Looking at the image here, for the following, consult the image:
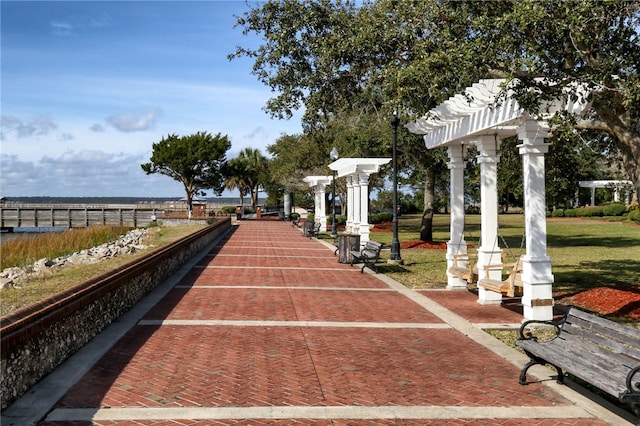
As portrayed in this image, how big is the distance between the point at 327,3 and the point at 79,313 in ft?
28.5

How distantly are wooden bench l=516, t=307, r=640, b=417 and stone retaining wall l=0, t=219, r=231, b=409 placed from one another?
16.8ft

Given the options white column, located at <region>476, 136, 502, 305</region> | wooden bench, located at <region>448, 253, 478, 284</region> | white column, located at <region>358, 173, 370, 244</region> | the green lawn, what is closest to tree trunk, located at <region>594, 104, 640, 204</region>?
the green lawn

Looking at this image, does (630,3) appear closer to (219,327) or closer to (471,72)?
(471,72)

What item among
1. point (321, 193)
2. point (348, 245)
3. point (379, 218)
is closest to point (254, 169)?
point (379, 218)

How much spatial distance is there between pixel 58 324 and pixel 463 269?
8710 mm

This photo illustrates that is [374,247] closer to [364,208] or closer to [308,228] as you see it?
[364,208]

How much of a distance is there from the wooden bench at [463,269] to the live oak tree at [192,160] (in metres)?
57.2

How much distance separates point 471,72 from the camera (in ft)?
28.0

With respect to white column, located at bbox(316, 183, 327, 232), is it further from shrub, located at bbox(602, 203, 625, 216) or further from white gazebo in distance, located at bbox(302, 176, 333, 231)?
shrub, located at bbox(602, 203, 625, 216)

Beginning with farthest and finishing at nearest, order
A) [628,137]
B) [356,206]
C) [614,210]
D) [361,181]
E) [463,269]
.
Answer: [614,210] → [356,206] → [361,181] → [463,269] → [628,137]

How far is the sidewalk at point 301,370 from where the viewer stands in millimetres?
5402

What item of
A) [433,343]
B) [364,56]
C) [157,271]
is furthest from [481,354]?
[157,271]

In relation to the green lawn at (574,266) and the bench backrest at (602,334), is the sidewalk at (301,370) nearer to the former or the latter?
the bench backrest at (602,334)

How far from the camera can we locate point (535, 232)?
9.45m
